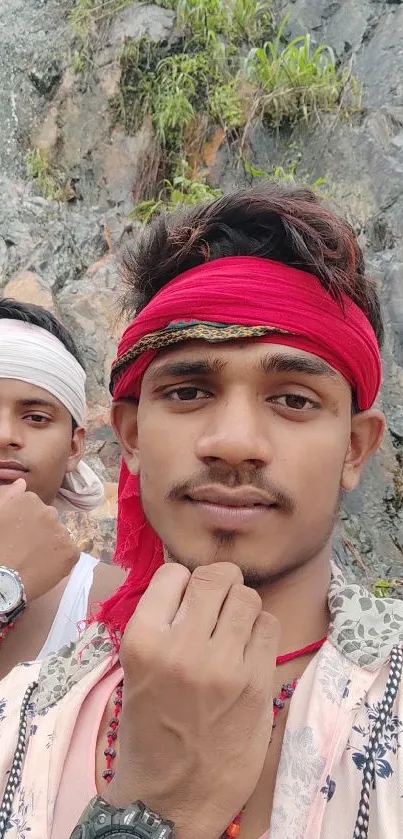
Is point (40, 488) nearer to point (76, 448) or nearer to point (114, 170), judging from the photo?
point (76, 448)

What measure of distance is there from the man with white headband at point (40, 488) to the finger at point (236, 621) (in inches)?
46.7

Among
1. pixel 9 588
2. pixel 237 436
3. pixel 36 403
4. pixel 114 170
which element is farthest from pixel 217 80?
pixel 237 436

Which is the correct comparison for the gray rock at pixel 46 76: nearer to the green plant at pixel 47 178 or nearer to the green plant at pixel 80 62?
the green plant at pixel 80 62

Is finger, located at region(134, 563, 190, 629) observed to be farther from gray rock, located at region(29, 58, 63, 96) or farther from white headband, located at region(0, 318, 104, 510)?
gray rock, located at region(29, 58, 63, 96)

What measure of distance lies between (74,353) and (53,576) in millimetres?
1096

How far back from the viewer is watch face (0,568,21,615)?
6.46ft

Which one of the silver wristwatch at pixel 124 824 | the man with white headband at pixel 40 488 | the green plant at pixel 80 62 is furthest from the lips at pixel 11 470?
the green plant at pixel 80 62

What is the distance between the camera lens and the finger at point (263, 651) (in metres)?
0.98

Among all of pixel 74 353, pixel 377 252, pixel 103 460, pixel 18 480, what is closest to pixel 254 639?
pixel 18 480

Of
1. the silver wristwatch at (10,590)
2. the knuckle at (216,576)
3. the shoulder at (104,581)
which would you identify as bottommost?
the shoulder at (104,581)

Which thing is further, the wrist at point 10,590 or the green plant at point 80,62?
the green plant at point 80,62

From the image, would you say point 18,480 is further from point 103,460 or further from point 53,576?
point 103,460

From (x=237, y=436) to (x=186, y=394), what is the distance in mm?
211

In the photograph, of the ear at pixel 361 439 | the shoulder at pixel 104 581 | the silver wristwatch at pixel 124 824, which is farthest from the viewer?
the shoulder at pixel 104 581
